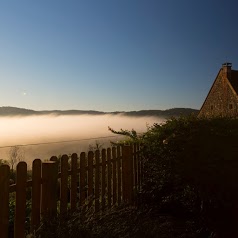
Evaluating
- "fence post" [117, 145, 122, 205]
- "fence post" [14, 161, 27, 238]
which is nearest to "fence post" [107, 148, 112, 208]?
"fence post" [117, 145, 122, 205]

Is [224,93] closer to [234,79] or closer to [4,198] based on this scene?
[234,79]

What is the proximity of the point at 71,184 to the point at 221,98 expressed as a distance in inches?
1338

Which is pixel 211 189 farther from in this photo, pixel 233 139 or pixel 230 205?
pixel 233 139

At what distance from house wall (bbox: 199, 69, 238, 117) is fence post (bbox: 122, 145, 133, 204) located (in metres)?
28.8

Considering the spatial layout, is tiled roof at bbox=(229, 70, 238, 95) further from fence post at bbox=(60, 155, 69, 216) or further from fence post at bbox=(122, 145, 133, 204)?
fence post at bbox=(60, 155, 69, 216)

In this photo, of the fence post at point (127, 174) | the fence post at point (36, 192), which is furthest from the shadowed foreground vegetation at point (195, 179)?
the fence post at point (36, 192)

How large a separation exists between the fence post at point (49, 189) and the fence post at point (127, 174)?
279 centimetres

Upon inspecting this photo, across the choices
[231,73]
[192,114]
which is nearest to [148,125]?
[192,114]

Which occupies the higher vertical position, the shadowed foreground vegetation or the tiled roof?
the tiled roof

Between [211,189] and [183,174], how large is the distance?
705 mm

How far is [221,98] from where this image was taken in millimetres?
37625

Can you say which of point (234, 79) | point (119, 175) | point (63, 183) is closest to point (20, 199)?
point (63, 183)

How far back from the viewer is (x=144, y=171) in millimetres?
8883

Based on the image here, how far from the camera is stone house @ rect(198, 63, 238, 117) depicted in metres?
36.0
